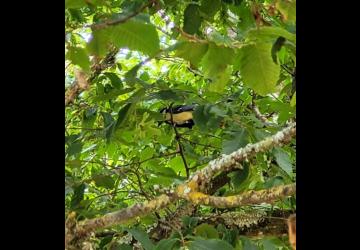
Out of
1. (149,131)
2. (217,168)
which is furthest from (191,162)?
(217,168)

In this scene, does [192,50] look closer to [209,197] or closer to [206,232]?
[209,197]

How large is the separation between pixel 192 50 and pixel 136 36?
0.26 ft

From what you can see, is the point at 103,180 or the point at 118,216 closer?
the point at 118,216

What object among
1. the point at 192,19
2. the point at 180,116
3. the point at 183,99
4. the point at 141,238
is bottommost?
the point at 180,116

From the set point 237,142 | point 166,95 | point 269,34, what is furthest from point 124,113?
point 269,34

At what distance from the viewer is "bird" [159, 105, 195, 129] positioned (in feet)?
3.88

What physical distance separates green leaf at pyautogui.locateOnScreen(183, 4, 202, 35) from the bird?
339 mm

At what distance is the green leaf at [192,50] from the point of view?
0.59m

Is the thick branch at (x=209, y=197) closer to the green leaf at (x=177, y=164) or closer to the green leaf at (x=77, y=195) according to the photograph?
the green leaf at (x=77, y=195)

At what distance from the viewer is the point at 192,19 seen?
0.85 m
